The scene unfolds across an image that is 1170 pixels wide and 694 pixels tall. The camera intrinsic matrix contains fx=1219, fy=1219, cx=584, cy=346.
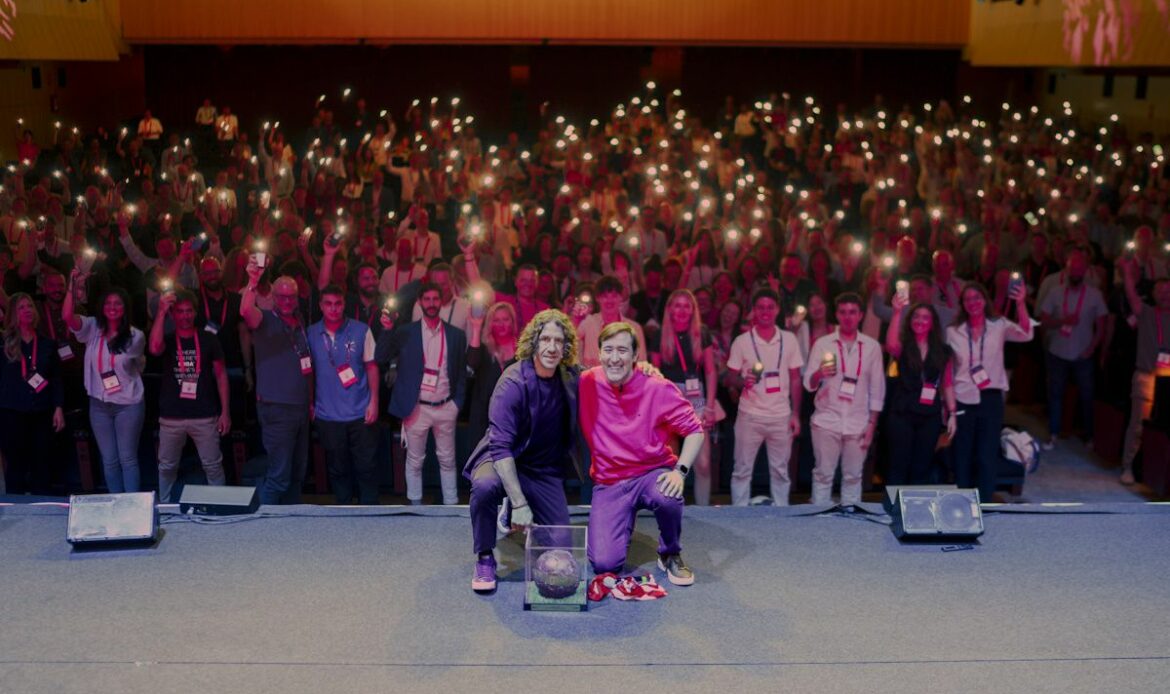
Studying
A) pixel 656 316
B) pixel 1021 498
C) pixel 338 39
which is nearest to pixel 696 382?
pixel 656 316

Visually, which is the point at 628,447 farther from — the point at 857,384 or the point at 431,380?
the point at 857,384

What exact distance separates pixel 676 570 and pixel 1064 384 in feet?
15.2

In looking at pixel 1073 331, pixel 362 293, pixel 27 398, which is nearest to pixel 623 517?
pixel 362 293

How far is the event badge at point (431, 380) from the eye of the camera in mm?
6375

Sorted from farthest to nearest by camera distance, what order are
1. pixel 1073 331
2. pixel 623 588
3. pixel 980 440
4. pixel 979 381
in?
pixel 1073 331, pixel 980 440, pixel 979 381, pixel 623 588

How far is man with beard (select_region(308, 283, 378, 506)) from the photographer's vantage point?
6.33m

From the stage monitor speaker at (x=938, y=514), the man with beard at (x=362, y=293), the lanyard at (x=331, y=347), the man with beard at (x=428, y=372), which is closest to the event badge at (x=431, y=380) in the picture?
the man with beard at (x=428, y=372)

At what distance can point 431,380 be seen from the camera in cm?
638

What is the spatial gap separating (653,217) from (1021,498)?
155 inches

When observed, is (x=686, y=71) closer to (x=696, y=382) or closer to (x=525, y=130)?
(x=525, y=130)

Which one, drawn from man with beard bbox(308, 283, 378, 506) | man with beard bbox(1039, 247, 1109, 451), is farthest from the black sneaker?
man with beard bbox(1039, 247, 1109, 451)

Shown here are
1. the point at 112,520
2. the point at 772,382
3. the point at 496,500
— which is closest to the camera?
the point at 496,500

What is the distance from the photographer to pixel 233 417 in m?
7.15

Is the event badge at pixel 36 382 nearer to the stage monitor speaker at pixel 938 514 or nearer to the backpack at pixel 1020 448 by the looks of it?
the stage monitor speaker at pixel 938 514
